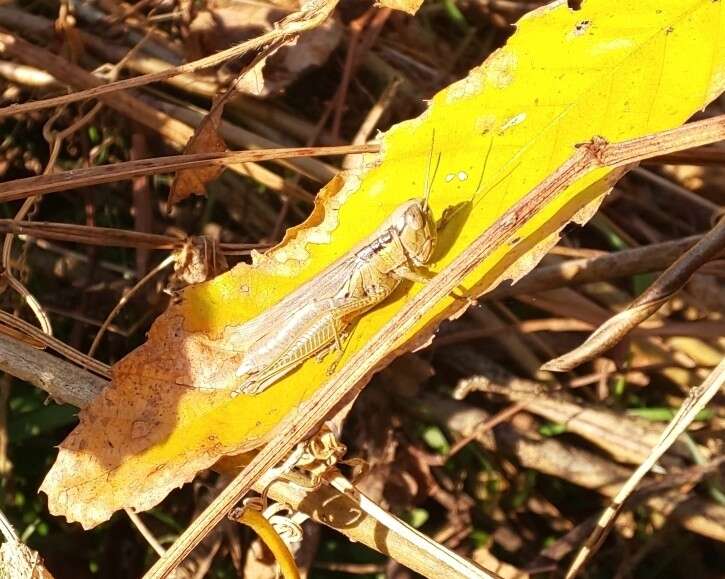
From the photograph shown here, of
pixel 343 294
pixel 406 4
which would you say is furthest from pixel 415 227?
pixel 406 4

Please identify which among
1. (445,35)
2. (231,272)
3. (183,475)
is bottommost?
(183,475)

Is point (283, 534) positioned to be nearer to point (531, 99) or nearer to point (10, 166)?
point (531, 99)

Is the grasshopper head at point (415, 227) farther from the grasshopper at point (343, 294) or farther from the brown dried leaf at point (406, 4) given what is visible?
the brown dried leaf at point (406, 4)

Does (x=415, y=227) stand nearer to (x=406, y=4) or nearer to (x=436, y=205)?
(x=436, y=205)

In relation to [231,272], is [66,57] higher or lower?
higher

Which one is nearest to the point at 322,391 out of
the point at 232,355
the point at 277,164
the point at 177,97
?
the point at 232,355

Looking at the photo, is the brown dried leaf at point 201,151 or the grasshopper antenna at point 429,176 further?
the brown dried leaf at point 201,151

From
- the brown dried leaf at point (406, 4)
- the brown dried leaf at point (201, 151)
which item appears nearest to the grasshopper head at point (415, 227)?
the brown dried leaf at point (406, 4)
